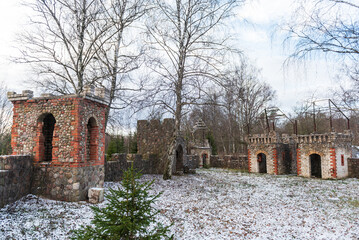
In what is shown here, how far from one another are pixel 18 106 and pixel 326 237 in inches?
458

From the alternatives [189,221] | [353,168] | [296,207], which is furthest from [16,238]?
[353,168]

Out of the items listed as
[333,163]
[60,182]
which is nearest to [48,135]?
[60,182]

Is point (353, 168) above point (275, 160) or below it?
below

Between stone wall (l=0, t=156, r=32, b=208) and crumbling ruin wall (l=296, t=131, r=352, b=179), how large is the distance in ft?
66.4

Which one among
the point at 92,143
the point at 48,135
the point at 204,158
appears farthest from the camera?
the point at 204,158

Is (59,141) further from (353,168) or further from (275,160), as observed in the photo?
(353,168)

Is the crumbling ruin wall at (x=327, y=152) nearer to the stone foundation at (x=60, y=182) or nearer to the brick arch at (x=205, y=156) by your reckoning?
the brick arch at (x=205, y=156)

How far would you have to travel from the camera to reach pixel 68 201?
340 inches

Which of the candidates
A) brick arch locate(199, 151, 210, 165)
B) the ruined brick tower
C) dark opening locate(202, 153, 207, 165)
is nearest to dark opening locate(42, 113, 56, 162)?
the ruined brick tower

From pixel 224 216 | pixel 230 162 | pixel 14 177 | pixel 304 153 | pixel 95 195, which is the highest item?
pixel 304 153

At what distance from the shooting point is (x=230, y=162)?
28734 mm

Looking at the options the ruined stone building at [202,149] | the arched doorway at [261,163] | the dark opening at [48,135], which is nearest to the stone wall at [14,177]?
the dark opening at [48,135]

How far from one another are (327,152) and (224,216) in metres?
15.2

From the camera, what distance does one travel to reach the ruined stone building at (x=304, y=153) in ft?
64.1
